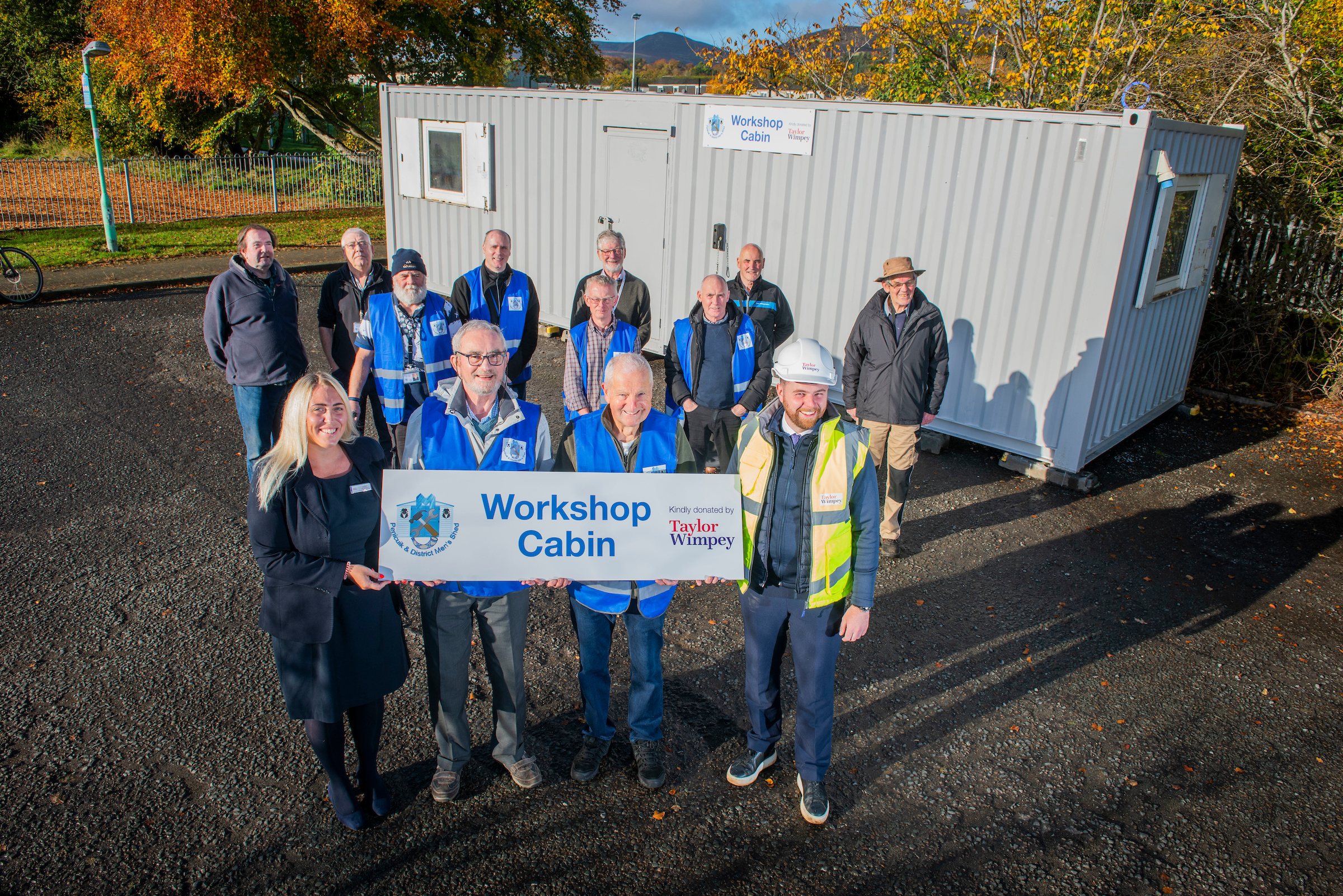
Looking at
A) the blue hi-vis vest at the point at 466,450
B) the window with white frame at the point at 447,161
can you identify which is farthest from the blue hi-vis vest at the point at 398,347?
the window with white frame at the point at 447,161

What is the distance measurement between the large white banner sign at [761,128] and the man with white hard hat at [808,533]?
570 centimetres

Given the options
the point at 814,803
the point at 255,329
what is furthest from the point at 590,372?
the point at 814,803

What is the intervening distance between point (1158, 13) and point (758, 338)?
11545mm

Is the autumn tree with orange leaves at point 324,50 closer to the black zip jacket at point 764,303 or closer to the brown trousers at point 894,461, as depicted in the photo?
the black zip jacket at point 764,303

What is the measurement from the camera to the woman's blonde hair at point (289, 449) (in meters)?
3.10

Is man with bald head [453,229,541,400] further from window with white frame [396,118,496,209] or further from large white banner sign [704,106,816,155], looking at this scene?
window with white frame [396,118,496,209]

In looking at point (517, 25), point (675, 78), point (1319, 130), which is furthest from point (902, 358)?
point (675, 78)

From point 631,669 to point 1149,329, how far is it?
6.79 metres

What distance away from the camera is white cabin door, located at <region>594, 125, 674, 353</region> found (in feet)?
32.1

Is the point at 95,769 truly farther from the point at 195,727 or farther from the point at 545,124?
the point at 545,124

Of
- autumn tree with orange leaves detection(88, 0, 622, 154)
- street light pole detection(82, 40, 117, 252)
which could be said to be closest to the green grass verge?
street light pole detection(82, 40, 117, 252)

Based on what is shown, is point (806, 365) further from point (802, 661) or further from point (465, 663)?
point (465, 663)

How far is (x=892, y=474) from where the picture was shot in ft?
20.7

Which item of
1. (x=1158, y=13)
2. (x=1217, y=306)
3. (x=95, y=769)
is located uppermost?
(x=1158, y=13)
